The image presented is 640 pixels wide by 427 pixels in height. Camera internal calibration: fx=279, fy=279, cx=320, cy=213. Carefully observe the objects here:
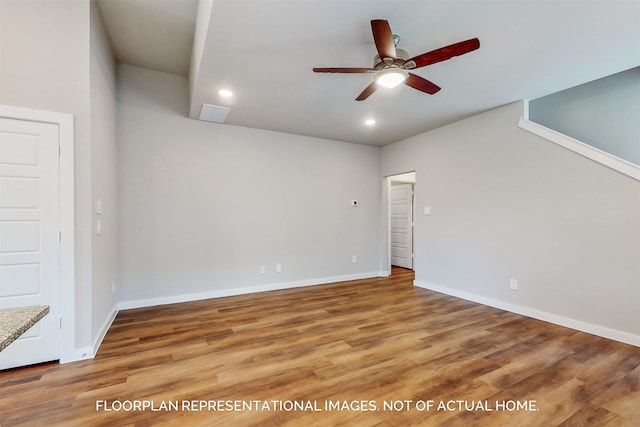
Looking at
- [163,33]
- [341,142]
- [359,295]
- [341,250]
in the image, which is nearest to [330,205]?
[341,250]

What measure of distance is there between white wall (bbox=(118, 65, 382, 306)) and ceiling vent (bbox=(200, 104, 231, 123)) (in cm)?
17

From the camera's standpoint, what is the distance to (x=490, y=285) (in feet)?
12.4

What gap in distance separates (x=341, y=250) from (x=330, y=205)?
34.5 inches

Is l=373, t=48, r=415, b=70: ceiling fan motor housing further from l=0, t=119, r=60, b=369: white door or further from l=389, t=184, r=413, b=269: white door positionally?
l=389, t=184, r=413, b=269: white door

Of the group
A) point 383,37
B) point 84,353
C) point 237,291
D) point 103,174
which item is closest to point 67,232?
point 103,174

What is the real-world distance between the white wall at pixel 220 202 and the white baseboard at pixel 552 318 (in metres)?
1.88

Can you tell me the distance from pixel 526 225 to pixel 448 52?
2515 millimetres

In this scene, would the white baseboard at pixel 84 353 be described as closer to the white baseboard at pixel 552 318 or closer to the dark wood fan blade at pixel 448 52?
the dark wood fan blade at pixel 448 52

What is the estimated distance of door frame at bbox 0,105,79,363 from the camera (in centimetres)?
224

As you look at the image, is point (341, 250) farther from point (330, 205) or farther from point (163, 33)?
point (163, 33)

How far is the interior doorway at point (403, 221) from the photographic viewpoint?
21.0 ft

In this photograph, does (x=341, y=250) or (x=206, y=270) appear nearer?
(x=206, y=270)

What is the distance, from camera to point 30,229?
2.18 metres

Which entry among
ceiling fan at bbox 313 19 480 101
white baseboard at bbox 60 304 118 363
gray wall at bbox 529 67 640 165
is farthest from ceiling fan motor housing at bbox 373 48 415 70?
white baseboard at bbox 60 304 118 363
